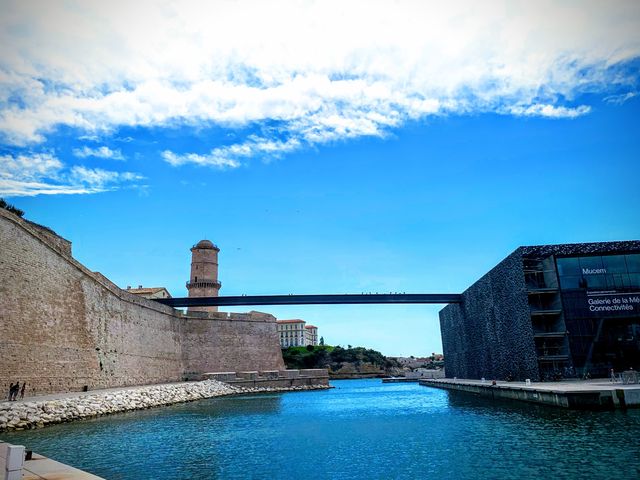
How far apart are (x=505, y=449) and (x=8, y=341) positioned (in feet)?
56.6

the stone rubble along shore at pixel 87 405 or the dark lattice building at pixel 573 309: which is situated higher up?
the dark lattice building at pixel 573 309

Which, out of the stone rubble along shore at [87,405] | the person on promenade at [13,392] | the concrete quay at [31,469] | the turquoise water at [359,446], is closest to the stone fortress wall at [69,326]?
the person on promenade at [13,392]

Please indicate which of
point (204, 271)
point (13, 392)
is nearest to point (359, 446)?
point (13, 392)

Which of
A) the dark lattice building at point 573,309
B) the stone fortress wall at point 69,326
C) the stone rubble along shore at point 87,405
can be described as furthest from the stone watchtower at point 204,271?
the dark lattice building at point 573,309

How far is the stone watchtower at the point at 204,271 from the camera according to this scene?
46344mm

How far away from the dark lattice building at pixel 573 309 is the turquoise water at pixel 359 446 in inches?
318

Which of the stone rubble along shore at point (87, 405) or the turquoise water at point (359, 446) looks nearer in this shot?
the turquoise water at point (359, 446)

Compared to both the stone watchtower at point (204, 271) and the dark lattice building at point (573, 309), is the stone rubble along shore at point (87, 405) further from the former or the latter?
the dark lattice building at point (573, 309)

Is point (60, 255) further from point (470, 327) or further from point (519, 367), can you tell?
point (470, 327)

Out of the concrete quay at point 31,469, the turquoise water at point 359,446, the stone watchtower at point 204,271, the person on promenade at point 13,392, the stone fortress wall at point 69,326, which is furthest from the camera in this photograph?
the stone watchtower at point 204,271

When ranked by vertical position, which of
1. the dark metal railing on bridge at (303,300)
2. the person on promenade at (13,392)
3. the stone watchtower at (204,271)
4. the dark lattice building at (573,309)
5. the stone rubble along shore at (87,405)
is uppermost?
the stone watchtower at (204,271)

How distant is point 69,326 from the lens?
21.8m

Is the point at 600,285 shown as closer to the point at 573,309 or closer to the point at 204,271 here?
the point at 573,309

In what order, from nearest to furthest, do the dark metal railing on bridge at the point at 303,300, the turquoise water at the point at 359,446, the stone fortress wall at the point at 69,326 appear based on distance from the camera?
the turquoise water at the point at 359,446 → the stone fortress wall at the point at 69,326 → the dark metal railing on bridge at the point at 303,300
